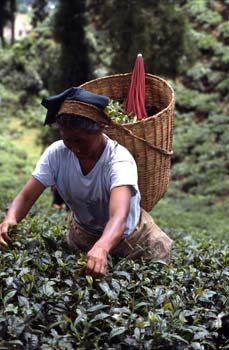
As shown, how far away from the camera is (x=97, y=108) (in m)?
3.57

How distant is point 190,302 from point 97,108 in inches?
44.8

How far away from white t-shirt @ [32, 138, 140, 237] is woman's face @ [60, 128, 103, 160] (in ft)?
0.31

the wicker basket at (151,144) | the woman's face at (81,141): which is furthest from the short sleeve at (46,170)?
the wicker basket at (151,144)

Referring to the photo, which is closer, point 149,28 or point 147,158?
point 147,158

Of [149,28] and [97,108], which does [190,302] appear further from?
[149,28]

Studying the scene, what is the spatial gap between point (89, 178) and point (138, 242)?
0.59 meters

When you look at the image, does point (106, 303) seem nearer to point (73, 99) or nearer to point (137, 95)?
point (73, 99)

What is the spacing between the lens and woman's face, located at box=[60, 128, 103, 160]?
350cm

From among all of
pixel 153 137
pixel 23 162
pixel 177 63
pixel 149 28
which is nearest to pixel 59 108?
pixel 153 137

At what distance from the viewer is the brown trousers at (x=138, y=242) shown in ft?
13.2

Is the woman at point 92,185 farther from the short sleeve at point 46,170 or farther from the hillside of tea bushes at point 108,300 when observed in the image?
the hillside of tea bushes at point 108,300

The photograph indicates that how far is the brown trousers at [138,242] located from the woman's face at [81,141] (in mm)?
651

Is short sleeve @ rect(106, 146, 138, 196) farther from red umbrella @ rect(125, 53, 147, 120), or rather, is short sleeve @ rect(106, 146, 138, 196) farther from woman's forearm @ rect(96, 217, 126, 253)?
red umbrella @ rect(125, 53, 147, 120)

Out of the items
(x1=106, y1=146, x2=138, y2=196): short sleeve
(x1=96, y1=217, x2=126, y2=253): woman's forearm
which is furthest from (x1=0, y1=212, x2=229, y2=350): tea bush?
(x1=106, y1=146, x2=138, y2=196): short sleeve
